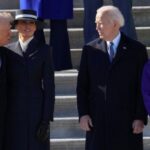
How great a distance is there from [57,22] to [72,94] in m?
0.76

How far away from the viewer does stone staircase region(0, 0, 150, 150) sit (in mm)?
6293

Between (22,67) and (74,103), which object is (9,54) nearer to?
(22,67)

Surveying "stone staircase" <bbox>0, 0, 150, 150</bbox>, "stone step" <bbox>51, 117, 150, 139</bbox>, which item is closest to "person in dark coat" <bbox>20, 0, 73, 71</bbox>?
"stone staircase" <bbox>0, 0, 150, 150</bbox>

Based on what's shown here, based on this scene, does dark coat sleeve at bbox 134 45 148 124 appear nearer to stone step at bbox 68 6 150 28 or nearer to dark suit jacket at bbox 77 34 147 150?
dark suit jacket at bbox 77 34 147 150

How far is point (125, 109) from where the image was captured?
16.9 ft

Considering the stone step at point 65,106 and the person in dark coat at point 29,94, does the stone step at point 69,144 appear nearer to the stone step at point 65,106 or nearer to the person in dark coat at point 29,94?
the stone step at point 65,106

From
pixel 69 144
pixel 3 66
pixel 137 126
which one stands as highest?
pixel 3 66

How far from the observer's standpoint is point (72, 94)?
687cm

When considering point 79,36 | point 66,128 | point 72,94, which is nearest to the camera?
point 66,128

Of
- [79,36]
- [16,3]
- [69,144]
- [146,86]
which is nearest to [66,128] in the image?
[69,144]

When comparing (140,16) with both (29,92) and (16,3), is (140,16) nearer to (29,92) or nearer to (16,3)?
(16,3)

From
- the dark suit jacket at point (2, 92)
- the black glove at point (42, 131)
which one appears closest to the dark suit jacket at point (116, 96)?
the black glove at point (42, 131)

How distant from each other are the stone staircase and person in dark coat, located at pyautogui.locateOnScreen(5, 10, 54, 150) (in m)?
1.05

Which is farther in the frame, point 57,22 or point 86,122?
point 57,22
